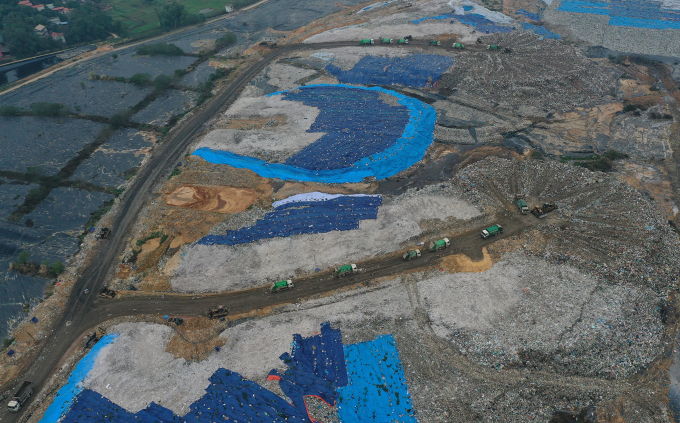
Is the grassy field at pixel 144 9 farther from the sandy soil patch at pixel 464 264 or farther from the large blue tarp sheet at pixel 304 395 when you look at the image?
the sandy soil patch at pixel 464 264

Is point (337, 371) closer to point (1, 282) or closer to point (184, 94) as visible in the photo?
point (1, 282)

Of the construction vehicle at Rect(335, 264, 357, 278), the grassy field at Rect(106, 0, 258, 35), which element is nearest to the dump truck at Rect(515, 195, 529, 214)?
the construction vehicle at Rect(335, 264, 357, 278)

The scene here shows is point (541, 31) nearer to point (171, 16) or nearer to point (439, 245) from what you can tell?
point (439, 245)

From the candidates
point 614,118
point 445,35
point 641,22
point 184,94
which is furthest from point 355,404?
point 641,22

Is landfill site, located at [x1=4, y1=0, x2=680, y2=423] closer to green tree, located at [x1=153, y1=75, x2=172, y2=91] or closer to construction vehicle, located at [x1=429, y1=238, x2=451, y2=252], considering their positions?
construction vehicle, located at [x1=429, y1=238, x2=451, y2=252]

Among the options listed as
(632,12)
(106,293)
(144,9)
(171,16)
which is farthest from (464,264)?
(144,9)

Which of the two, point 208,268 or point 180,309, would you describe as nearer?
point 180,309
